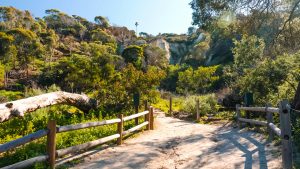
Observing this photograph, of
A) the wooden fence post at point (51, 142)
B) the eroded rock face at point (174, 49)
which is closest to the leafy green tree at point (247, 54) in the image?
the wooden fence post at point (51, 142)

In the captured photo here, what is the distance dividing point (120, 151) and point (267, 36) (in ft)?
37.0

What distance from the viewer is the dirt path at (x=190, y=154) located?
7285 millimetres

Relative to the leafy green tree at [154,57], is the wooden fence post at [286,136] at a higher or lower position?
lower

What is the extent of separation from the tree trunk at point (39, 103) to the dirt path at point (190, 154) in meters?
3.86

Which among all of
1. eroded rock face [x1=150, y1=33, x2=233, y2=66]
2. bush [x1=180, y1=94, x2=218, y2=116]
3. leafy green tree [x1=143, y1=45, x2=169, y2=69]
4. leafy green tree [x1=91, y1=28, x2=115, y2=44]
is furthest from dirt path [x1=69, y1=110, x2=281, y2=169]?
leafy green tree [x1=91, y1=28, x2=115, y2=44]

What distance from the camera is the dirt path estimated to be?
7.29m

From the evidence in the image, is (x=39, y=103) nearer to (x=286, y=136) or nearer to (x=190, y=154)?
(x=190, y=154)

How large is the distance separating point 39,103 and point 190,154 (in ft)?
21.7

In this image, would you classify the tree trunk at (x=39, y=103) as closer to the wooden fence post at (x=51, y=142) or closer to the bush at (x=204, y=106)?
the wooden fence post at (x=51, y=142)

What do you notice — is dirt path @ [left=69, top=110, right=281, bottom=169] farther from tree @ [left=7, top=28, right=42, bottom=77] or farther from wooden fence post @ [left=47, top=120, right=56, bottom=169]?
tree @ [left=7, top=28, right=42, bottom=77]

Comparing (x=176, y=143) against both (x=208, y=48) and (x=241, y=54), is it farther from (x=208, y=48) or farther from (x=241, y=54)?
(x=208, y=48)

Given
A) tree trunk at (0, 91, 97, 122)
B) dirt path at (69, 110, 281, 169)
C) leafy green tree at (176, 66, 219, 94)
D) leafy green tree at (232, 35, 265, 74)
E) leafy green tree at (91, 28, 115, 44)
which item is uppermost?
leafy green tree at (91, 28, 115, 44)

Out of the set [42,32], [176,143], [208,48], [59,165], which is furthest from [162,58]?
[59,165]

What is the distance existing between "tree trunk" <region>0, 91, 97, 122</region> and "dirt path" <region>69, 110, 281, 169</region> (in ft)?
12.7
